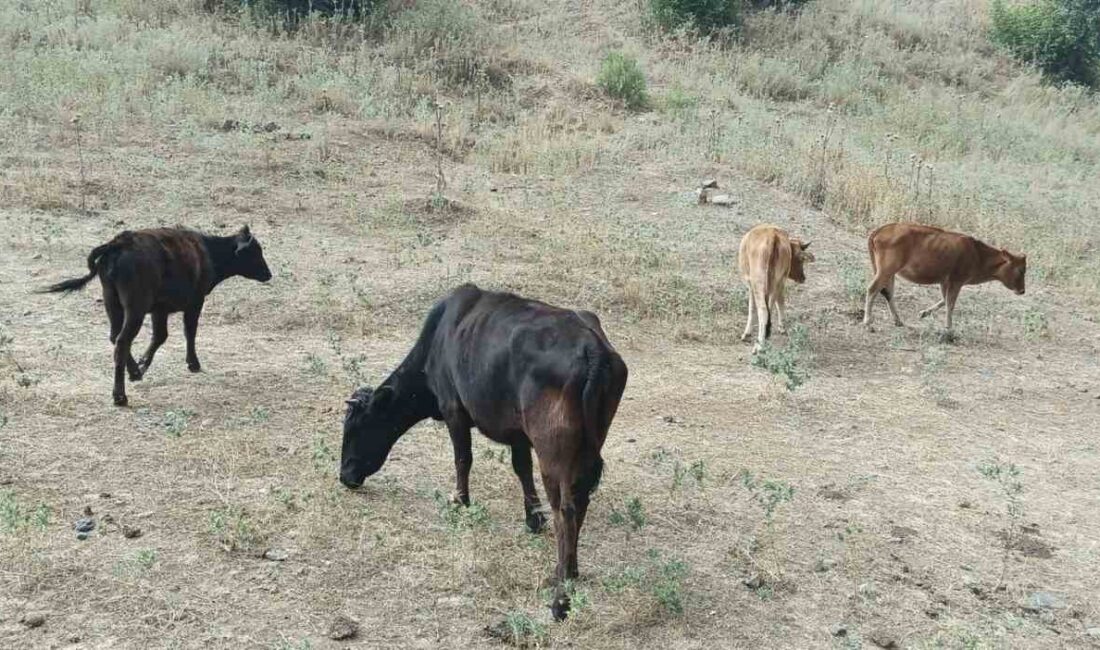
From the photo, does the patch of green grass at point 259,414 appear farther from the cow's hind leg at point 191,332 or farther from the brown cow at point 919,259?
the brown cow at point 919,259

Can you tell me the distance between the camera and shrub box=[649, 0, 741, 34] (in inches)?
966

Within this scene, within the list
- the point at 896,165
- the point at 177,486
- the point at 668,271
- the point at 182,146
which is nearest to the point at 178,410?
the point at 177,486

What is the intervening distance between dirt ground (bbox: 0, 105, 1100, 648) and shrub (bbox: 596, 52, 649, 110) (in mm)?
6719

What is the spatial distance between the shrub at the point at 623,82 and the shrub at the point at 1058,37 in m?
12.3

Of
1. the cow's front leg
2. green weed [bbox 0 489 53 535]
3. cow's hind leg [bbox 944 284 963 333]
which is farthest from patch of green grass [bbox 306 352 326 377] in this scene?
cow's hind leg [bbox 944 284 963 333]

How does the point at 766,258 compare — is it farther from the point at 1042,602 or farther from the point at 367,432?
the point at 367,432

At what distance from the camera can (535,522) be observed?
674 centimetres

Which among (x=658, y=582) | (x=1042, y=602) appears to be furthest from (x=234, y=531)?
(x=1042, y=602)

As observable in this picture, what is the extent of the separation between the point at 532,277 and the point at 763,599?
6446mm

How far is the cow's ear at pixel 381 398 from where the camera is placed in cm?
705

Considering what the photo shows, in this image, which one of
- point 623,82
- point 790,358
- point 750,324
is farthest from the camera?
point 623,82

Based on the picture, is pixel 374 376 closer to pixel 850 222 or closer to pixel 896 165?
pixel 850 222

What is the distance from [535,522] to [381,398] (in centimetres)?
128

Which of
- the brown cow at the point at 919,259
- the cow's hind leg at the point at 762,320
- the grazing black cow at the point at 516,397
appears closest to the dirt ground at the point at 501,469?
the cow's hind leg at the point at 762,320
